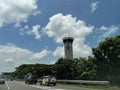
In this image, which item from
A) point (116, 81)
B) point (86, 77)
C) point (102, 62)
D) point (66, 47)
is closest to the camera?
point (116, 81)

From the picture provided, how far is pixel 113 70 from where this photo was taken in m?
55.9

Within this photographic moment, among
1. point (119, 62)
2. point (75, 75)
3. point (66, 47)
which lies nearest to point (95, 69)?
point (119, 62)

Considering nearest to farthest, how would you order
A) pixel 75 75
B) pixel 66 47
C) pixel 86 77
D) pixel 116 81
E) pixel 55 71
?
pixel 116 81 < pixel 86 77 < pixel 75 75 < pixel 55 71 < pixel 66 47

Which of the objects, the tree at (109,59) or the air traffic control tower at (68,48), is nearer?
the tree at (109,59)

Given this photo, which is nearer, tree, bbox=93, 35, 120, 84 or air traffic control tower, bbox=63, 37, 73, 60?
tree, bbox=93, 35, 120, 84

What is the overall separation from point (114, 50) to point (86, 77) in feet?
41.3

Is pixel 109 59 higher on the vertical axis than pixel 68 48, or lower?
lower

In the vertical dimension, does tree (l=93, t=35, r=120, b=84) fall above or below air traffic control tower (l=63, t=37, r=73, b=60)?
below

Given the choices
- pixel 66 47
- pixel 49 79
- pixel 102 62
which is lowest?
pixel 49 79

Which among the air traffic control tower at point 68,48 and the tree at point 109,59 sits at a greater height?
the air traffic control tower at point 68,48

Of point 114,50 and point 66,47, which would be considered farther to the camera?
point 66,47

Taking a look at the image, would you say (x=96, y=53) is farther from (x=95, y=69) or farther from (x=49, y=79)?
(x=49, y=79)

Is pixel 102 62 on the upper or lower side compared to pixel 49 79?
upper

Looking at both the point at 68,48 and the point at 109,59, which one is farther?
the point at 68,48
